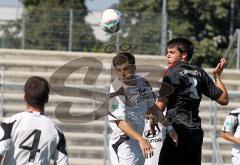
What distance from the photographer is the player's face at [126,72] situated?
8.68 metres

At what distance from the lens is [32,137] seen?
6.52 metres

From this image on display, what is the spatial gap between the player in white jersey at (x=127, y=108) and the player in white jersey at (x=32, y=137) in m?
1.95

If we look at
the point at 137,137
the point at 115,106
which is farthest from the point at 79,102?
the point at 137,137

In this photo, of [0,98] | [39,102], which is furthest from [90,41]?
[39,102]

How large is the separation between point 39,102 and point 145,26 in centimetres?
1407

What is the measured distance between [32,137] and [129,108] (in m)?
2.61

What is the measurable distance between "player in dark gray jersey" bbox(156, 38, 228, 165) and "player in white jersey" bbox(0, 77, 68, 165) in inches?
78.2

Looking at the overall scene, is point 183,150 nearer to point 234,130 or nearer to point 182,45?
point 182,45

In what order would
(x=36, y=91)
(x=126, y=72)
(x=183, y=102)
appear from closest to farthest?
(x=36, y=91) → (x=183, y=102) → (x=126, y=72)

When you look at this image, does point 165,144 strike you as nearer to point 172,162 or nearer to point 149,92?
point 172,162

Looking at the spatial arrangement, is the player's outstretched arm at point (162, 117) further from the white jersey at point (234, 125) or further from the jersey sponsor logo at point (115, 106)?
the white jersey at point (234, 125)

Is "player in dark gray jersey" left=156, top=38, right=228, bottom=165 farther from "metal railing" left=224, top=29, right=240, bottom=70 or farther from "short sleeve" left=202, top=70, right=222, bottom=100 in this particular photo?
"metal railing" left=224, top=29, right=240, bottom=70

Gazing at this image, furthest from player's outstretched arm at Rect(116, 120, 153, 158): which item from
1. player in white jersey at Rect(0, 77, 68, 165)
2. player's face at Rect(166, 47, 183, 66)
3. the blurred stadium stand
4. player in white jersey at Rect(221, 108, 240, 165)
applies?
the blurred stadium stand

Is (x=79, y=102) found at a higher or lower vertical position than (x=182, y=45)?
lower
